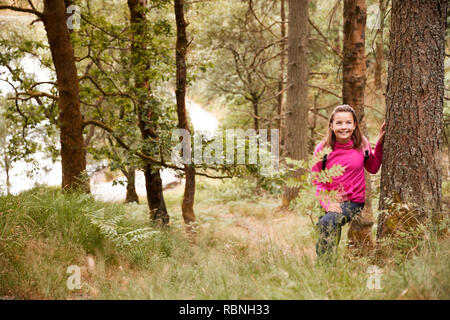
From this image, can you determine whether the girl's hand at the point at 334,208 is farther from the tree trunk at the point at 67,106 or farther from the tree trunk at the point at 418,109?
the tree trunk at the point at 67,106

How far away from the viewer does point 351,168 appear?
372 cm

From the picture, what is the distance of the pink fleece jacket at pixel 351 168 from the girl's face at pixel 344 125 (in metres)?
0.14

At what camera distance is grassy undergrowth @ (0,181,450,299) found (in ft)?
→ 8.04

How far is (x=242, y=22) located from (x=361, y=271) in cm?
1197

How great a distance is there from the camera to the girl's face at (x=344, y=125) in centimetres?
377

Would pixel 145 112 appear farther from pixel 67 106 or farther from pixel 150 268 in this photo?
pixel 150 268

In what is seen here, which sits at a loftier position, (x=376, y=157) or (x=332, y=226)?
(x=376, y=157)

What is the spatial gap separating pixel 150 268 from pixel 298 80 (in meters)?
7.51

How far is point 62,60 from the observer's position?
571 cm

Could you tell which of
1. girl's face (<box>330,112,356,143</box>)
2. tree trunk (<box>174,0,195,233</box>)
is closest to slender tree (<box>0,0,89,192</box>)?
tree trunk (<box>174,0,195,233</box>)

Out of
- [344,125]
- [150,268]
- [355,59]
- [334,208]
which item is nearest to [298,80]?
[355,59]

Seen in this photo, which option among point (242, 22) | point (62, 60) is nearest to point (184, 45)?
point (62, 60)

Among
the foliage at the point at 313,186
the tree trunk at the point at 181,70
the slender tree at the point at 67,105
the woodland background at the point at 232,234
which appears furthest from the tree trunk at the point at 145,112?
the foliage at the point at 313,186
